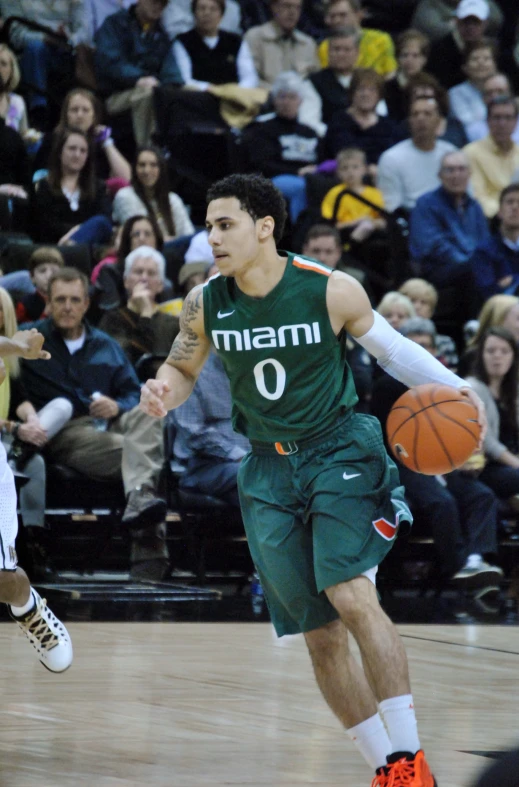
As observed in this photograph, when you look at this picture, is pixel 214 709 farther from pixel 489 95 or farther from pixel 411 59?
pixel 411 59

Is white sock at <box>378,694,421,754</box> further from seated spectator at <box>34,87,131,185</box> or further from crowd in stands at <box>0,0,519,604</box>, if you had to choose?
seated spectator at <box>34,87,131,185</box>

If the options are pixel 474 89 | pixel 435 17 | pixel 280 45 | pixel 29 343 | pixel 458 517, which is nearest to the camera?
pixel 29 343

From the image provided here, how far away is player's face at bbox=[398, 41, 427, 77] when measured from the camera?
13.9 metres

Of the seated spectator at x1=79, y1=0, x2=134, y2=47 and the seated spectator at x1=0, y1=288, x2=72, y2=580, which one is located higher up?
the seated spectator at x1=79, y1=0, x2=134, y2=47

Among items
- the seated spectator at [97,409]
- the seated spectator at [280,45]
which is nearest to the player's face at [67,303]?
the seated spectator at [97,409]

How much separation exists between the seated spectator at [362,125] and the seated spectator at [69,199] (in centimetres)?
259

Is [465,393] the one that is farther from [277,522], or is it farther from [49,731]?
[49,731]

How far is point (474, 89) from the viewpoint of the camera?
13805mm

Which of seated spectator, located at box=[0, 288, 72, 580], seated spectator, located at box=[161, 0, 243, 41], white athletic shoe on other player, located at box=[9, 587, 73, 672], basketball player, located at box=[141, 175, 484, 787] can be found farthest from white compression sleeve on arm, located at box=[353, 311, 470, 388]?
seated spectator, located at box=[161, 0, 243, 41]

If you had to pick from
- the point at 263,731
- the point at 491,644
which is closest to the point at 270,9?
the point at 491,644

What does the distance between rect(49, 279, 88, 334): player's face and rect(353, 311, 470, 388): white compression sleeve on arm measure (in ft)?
15.9

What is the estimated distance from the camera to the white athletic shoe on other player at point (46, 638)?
222 inches

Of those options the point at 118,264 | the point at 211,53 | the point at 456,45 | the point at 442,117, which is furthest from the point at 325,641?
the point at 456,45

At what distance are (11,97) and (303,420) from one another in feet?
27.1
